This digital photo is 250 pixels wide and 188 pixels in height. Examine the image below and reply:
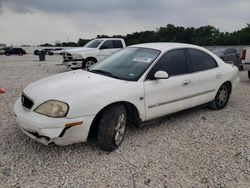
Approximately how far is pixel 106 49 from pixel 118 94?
30.3ft

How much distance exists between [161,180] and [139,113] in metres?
1.15

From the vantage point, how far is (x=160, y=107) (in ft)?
13.2

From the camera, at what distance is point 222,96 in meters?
5.53

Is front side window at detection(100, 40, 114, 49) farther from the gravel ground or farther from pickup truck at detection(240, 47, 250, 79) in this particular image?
the gravel ground

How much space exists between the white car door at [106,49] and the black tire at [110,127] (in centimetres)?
889

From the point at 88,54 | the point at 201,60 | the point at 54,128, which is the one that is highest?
the point at 201,60

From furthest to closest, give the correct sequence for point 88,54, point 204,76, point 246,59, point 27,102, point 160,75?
point 88,54 < point 246,59 < point 204,76 < point 160,75 < point 27,102

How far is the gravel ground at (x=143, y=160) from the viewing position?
9.41 feet

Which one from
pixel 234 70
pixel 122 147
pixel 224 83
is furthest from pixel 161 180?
pixel 234 70

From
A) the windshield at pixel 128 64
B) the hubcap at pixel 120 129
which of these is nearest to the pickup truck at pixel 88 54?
the windshield at pixel 128 64

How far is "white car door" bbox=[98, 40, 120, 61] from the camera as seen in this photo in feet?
39.9

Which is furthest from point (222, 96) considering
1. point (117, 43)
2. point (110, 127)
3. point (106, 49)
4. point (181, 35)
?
point (181, 35)

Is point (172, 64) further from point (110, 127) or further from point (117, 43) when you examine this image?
point (117, 43)

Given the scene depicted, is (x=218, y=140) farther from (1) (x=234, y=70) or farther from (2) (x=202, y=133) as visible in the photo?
(1) (x=234, y=70)
